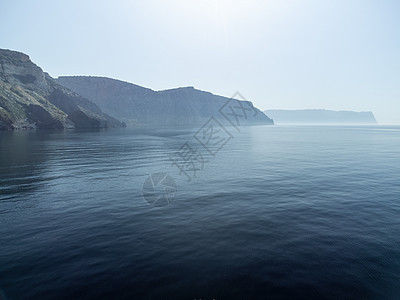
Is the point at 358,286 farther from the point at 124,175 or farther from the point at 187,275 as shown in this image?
the point at 124,175

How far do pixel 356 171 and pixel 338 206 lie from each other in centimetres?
2333

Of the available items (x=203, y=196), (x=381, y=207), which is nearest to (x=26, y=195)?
(x=203, y=196)

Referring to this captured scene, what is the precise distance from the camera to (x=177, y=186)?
32.6m

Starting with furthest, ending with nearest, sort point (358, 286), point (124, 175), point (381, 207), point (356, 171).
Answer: point (356, 171), point (124, 175), point (381, 207), point (358, 286)

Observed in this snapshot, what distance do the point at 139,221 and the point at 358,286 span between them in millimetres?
16433

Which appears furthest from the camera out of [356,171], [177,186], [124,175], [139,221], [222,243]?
[356,171]

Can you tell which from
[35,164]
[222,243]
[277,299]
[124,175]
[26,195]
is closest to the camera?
[277,299]

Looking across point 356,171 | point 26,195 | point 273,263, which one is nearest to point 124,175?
point 26,195

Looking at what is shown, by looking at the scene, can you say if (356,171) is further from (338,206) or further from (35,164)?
(35,164)

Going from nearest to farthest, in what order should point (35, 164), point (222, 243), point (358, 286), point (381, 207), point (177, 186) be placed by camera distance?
1. point (358, 286)
2. point (222, 243)
3. point (381, 207)
4. point (177, 186)
5. point (35, 164)

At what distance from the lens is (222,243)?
53.4 feet

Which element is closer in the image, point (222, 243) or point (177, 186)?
point (222, 243)

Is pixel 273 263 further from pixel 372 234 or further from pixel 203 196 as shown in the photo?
pixel 203 196

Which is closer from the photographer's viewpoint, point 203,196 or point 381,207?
point 381,207
